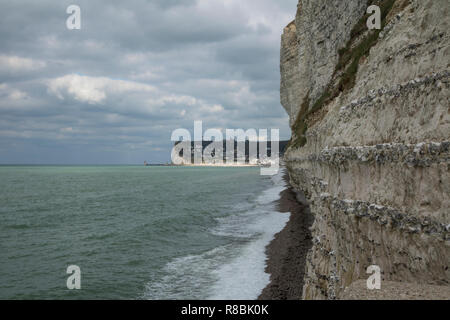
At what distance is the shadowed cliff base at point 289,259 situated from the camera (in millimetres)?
13680

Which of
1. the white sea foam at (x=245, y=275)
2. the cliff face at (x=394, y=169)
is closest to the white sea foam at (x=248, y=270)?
the white sea foam at (x=245, y=275)

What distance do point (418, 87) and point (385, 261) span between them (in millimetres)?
3665

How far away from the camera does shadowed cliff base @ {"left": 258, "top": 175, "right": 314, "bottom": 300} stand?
1368 centimetres
